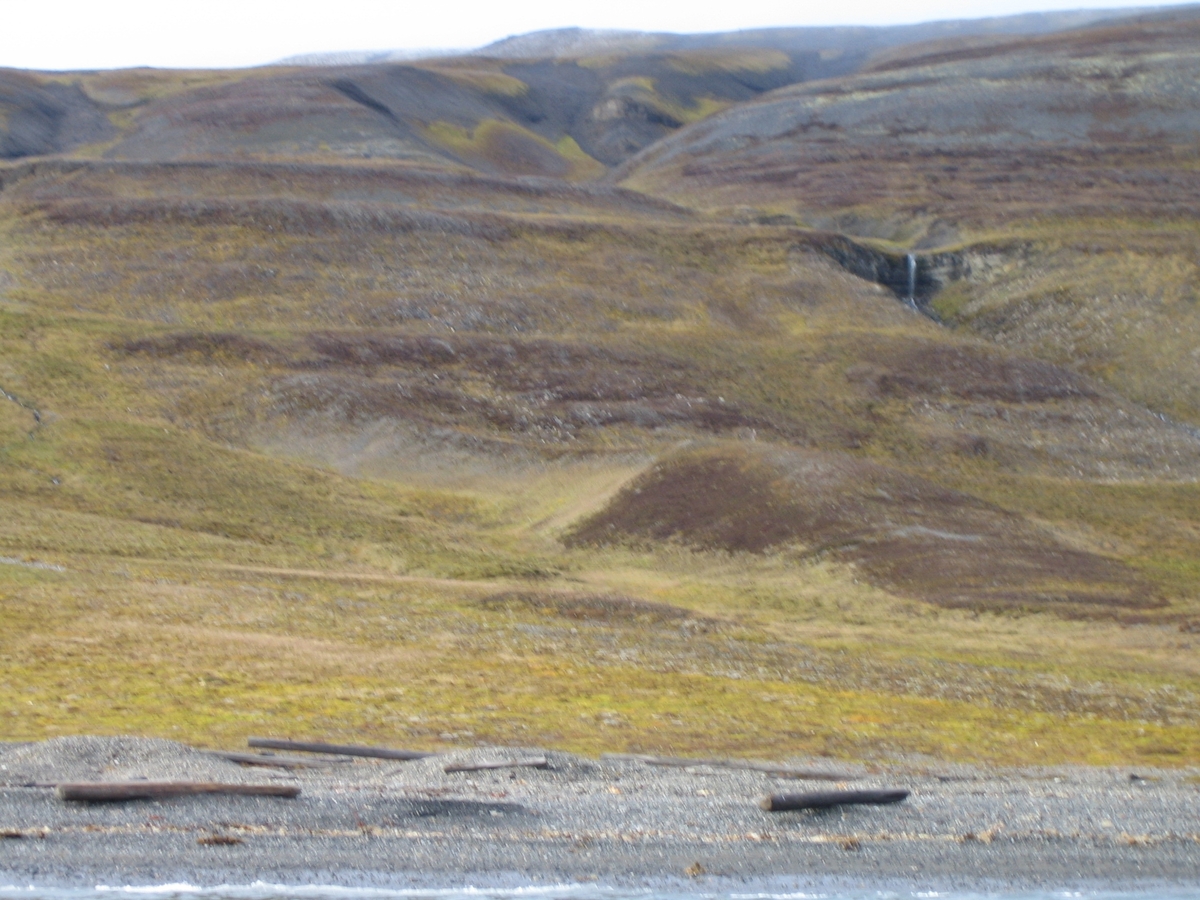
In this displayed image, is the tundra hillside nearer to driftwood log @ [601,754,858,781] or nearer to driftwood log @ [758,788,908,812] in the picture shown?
driftwood log @ [601,754,858,781]

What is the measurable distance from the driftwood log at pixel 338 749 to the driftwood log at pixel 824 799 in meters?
4.74

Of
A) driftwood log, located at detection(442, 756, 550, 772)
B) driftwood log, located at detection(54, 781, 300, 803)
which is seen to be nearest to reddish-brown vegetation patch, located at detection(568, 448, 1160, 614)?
driftwood log, located at detection(442, 756, 550, 772)

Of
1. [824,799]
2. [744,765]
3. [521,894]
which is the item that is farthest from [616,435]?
[521,894]

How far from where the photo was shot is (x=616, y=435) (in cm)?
5831

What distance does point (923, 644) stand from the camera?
31.3 metres

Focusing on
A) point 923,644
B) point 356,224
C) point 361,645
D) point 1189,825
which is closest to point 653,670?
point 361,645

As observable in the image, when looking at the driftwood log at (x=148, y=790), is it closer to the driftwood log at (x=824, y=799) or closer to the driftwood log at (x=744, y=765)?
the driftwood log at (x=744, y=765)

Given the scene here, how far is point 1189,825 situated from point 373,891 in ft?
31.6

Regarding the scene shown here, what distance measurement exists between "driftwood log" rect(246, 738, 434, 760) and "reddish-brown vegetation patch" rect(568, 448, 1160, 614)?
22910mm

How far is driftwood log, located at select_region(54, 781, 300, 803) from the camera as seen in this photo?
512 inches

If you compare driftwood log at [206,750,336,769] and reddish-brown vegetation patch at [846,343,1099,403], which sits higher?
driftwood log at [206,750,336,769]

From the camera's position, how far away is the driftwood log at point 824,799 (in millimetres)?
14062

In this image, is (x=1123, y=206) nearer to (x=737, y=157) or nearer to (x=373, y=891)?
(x=737, y=157)

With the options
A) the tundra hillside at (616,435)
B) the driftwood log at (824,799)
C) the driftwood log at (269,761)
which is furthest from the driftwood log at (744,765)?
the driftwood log at (269,761)
